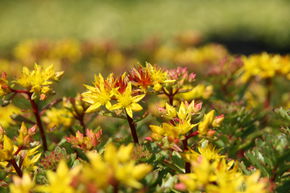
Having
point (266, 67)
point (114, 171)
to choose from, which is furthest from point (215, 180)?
point (266, 67)

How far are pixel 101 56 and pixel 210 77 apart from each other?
2.02 metres

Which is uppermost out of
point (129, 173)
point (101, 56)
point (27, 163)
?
point (129, 173)

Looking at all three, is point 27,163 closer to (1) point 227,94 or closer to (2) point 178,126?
(2) point 178,126

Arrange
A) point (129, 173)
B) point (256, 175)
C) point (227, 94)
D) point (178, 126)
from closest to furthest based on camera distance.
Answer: point (129, 173), point (256, 175), point (178, 126), point (227, 94)

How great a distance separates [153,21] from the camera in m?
8.52

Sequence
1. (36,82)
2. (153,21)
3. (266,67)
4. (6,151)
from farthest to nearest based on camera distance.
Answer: (153,21) < (266,67) < (36,82) < (6,151)

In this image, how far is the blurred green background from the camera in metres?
7.14

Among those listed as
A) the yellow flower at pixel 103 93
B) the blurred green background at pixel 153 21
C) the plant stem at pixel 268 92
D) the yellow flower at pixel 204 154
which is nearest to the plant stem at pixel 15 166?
the yellow flower at pixel 103 93

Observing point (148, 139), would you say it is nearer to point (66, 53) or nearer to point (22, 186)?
point (22, 186)

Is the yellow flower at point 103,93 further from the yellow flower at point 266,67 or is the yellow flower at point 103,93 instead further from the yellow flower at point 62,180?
the yellow flower at point 266,67

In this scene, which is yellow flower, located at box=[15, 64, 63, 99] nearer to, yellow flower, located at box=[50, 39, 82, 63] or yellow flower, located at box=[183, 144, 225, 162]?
yellow flower, located at box=[183, 144, 225, 162]

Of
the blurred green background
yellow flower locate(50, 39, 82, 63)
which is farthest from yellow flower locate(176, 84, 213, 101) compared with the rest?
the blurred green background

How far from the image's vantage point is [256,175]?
97 centimetres

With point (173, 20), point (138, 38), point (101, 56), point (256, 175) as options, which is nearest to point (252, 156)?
point (256, 175)
